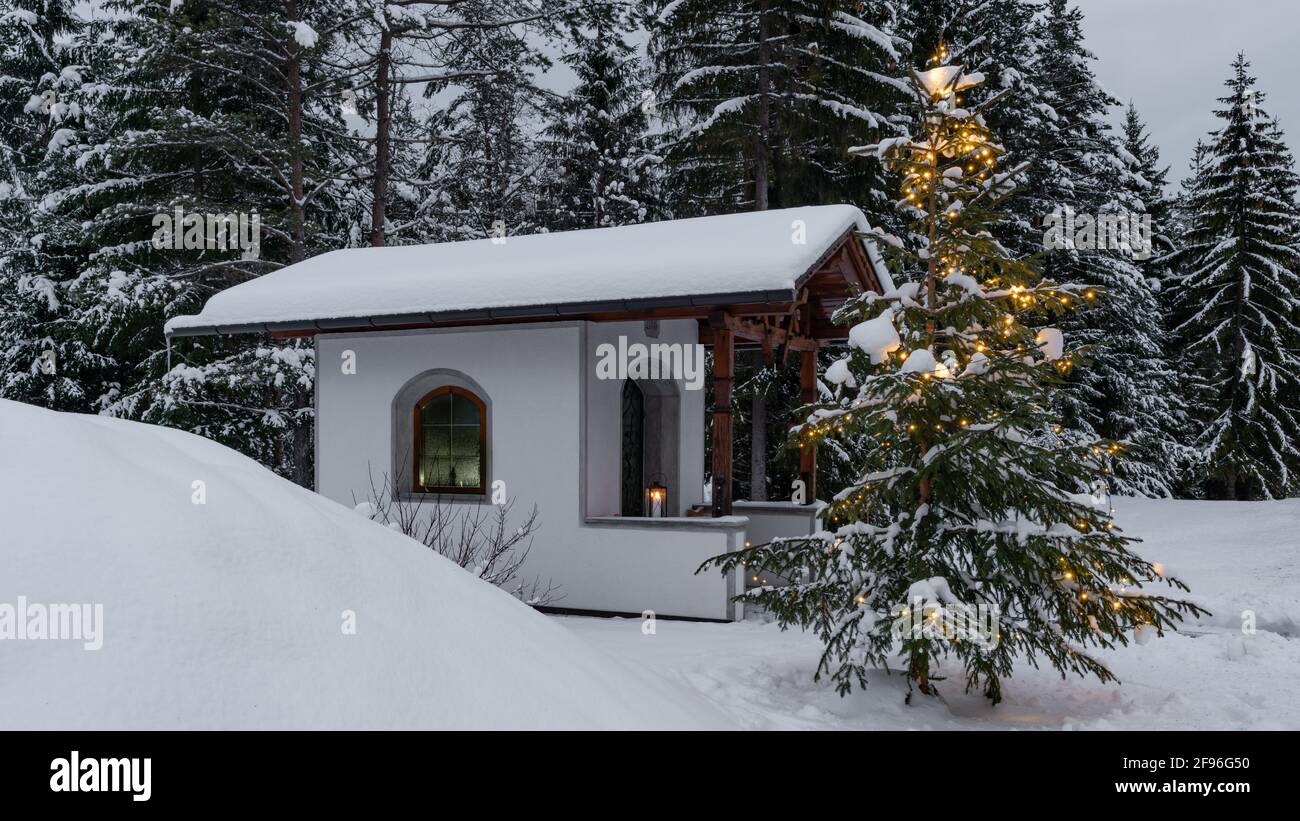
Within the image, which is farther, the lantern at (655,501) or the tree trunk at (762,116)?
the tree trunk at (762,116)

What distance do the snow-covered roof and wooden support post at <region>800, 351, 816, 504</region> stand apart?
1394mm

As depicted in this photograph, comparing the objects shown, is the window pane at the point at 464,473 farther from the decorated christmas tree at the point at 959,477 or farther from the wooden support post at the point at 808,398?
the decorated christmas tree at the point at 959,477

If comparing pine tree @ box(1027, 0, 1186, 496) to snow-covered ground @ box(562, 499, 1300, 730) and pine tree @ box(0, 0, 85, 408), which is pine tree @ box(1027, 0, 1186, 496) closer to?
snow-covered ground @ box(562, 499, 1300, 730)

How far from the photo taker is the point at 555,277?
9336 mm

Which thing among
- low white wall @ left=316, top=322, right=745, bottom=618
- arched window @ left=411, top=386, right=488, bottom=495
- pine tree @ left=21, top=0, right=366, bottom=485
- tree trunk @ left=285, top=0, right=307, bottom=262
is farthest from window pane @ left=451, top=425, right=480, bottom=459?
tree trunk @ left=285, top=0, right=307, bottom=262

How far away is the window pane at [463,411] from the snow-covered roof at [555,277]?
114cm

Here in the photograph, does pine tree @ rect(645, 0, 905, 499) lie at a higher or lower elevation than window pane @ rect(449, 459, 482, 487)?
higher

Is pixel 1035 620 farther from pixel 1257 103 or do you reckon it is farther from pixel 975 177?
pixel 1257 103

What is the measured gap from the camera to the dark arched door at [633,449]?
447 inches

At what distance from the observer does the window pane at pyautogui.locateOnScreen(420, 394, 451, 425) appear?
1052cm

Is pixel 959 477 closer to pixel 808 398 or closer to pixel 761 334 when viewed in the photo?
pixel 761 334

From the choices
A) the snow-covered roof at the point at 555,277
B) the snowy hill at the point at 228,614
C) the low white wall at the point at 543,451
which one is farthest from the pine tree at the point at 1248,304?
the snowy hill at the point at 228,614

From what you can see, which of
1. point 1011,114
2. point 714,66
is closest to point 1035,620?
point 714,66

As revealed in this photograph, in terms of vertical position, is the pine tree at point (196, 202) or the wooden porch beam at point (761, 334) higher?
the pine tree at point (196, 202)
